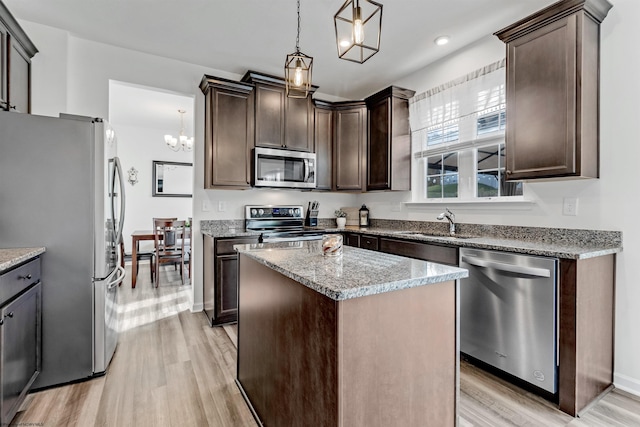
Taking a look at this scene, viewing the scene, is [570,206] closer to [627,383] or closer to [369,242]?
[627,383]

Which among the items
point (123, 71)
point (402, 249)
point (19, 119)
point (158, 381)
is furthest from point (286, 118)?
point (158, 381)

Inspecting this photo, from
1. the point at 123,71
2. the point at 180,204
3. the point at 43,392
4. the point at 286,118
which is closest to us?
the point at 43,392

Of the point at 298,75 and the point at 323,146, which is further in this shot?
the point at 323,146

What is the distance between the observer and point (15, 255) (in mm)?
1741

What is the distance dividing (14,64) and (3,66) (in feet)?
0.64

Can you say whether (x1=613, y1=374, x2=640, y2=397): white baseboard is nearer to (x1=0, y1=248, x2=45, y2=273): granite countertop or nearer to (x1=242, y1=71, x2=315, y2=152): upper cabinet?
Result: (x1=242, y1=71, x2=315, y2=152): upper cabinet

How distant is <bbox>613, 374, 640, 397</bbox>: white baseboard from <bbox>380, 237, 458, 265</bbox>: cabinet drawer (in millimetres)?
1191

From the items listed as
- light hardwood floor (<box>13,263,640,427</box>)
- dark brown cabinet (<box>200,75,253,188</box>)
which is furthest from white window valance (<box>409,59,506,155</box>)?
light hardwood floor (<box>13,263,640,427</box>)

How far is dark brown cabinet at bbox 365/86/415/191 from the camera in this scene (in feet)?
11.8

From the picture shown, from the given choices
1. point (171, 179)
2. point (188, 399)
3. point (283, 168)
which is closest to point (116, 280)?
point (188, 399)

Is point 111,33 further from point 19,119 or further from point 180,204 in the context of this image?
point 180,204

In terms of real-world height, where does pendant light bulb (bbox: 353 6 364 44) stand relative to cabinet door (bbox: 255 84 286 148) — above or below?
below

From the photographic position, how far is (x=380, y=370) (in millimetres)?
1156

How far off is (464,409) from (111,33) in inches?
157
